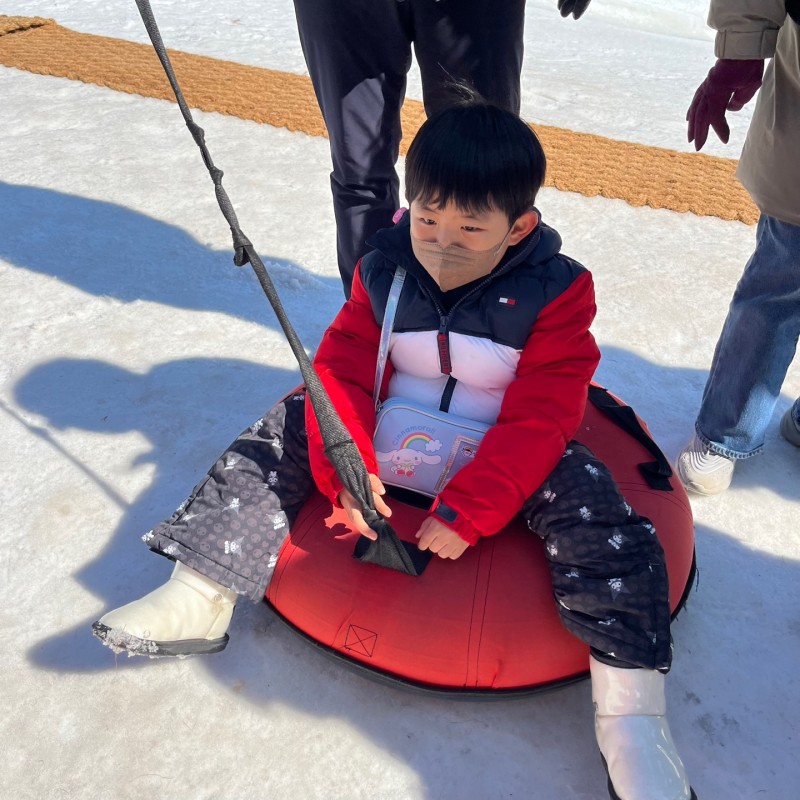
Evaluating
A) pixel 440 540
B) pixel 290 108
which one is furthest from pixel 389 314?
pixel 290 108

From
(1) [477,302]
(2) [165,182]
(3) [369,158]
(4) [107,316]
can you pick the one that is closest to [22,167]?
(2) [165,182]

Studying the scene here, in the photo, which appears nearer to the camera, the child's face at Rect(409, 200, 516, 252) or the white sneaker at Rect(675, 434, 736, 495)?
the child's face at Rect(409, 200, 516, 252)

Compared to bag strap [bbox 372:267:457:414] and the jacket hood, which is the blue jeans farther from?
bag strap [bbox 372:267:457:414]

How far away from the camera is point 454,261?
4.21 feet

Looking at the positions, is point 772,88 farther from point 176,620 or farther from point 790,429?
point 176,620

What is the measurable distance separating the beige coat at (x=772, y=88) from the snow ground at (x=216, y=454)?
64 centimetres

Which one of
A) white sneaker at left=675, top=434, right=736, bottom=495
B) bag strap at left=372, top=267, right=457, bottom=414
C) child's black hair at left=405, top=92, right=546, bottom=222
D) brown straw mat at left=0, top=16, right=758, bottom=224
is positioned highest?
child's black hair at left=405, top=92, right=546, bottom=222

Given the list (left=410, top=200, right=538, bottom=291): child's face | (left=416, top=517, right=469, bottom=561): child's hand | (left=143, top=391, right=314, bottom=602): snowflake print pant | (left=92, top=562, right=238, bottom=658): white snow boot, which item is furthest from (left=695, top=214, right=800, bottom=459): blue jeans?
(left=92, top=562, right=238, bottom=658): white snow boot

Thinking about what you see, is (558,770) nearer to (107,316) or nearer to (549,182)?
(107,316)

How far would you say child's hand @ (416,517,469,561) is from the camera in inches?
48.5

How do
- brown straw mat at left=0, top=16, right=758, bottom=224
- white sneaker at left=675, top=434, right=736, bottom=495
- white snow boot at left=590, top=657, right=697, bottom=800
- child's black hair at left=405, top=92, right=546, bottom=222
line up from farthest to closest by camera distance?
brown straw mat at left=0, top=16, right=758, bottom=224
white sneaker at left=675, top=434, right=736, bottom=495
child's black hair at left=405, top=92, right=546, bottom=222
white snow boot at left=590, top=657, right=697, bottom=800

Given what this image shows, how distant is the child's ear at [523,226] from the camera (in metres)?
1.30

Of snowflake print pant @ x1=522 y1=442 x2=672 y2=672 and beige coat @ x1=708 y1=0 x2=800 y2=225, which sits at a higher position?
beige coat @ x1=708 y1=0 x2=800 y2=225

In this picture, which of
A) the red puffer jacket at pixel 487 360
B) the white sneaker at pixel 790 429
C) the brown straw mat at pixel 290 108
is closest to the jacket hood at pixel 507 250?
the red puffer jacket at pixel 487 360
